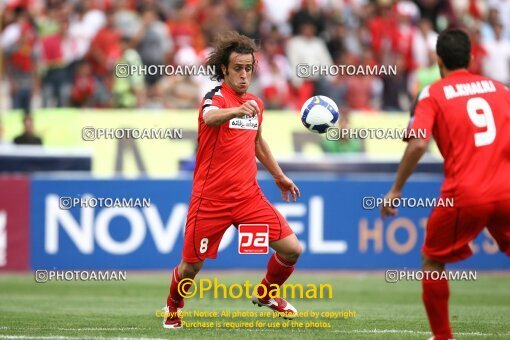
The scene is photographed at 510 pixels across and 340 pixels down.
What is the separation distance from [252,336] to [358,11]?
13.7 metres

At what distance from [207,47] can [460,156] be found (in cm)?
1232

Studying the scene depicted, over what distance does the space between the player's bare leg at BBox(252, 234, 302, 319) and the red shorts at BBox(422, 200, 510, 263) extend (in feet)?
5.92

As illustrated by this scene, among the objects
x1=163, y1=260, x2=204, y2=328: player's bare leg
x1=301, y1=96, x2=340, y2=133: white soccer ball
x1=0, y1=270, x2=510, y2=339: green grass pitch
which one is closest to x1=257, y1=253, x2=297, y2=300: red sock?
x1=0, y1=270, x2=510, y2=339: green grass pitch

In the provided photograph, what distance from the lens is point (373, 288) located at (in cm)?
1338

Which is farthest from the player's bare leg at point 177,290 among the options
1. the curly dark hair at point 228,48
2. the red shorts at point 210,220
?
the curly dark hair at point 228,48

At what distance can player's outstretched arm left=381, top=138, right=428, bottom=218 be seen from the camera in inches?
274

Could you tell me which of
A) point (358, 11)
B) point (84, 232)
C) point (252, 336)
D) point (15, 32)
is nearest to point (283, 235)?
point (252, 336)

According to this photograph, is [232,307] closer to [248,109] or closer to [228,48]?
[228,48]

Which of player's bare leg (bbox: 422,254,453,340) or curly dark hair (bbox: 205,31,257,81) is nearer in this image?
player's bare leg (bbox: 422,254,453,340)

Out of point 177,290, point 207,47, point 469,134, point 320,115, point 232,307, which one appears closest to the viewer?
point 469,134

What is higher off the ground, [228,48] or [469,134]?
[228,48]

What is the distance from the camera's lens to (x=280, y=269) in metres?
8.98

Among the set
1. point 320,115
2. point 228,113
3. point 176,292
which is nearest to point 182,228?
point 176,292

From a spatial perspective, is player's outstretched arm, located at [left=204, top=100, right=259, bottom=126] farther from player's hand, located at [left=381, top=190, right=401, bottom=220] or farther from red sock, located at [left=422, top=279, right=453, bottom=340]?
red sock, located at [left=422, top=279, right=453, bottom=340]
